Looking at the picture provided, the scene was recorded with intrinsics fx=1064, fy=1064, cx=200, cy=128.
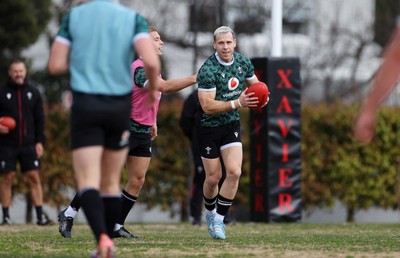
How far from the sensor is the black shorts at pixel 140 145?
1019cm

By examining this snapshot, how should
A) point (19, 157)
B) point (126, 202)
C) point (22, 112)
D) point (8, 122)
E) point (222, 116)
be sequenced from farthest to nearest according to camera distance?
point (19, 157) < point (22, 112) < point (8, 122) < point (126, 202) < point (222, 116)

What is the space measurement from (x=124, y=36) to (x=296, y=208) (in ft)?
29.5

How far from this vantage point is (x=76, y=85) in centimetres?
721

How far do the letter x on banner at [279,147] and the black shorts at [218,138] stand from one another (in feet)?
16.7

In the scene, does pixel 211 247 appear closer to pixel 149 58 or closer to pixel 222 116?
pixel 222 116

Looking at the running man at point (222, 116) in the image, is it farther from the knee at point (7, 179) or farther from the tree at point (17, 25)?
the tree at point (17, 25)

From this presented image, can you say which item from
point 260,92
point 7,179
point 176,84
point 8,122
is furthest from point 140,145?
point 7,179

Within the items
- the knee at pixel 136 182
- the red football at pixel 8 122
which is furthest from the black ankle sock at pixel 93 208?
the red football at pixel 8 122

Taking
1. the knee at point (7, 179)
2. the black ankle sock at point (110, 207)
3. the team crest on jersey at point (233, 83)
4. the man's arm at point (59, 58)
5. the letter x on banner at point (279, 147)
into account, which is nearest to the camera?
the man's arm at point (59, 58)

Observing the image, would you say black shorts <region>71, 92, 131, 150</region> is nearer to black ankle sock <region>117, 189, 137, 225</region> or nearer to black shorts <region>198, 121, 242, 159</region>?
black shorts <region>198, 121, 242, 159</region>

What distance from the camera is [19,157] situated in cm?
1489

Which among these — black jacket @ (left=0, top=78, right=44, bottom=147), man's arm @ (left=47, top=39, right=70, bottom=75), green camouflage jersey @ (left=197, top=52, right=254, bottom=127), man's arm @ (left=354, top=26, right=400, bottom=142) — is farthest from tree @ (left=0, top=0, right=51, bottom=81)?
man's arm @ (left=354, top=26, right=400, bottom=142)

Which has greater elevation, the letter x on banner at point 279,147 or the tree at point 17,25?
the tree at point 17,25

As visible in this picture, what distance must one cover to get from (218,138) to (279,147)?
5399mm
